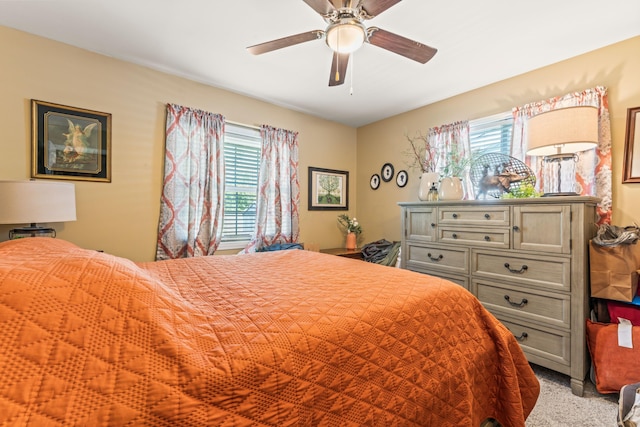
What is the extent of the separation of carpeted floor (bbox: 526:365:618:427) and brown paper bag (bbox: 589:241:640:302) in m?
0.67

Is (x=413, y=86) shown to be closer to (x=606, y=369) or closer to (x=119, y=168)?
(x=606, y=369)

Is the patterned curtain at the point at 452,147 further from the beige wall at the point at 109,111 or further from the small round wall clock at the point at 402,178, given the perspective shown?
the beige wall at the point at 109,111

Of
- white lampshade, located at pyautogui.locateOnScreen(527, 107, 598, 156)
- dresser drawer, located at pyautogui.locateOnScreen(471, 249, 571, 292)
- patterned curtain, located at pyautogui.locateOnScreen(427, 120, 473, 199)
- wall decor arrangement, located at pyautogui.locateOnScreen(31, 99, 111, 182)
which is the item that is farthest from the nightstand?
wall decor arrangement, located at pyautogui.locateOnScreen(31, 99, 111, 182)

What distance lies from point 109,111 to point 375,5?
245 cm

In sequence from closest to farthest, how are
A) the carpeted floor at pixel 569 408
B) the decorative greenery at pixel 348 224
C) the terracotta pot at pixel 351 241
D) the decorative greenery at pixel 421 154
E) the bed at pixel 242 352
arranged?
the bed at pixel 242 352, the carpeted floor at pixel 569 408, the decorative greenery at pixel 421 154, the terracotta pot at pixel 351 241, the decorative greenery at pixel 348 224

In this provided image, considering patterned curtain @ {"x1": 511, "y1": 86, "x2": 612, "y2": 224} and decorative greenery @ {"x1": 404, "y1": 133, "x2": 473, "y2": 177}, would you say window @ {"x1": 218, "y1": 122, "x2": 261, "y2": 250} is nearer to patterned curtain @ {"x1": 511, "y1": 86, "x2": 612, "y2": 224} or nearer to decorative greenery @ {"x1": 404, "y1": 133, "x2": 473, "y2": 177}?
decorative greenery @ {"x1": 404, "y1": 133, "x2": 473, "y2": 177}

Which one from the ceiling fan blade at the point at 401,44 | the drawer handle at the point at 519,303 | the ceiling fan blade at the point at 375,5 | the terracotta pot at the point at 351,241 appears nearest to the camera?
the ceiling fan blade at the point at 375,5

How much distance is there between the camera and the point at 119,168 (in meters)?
2.57

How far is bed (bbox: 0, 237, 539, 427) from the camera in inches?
20.4

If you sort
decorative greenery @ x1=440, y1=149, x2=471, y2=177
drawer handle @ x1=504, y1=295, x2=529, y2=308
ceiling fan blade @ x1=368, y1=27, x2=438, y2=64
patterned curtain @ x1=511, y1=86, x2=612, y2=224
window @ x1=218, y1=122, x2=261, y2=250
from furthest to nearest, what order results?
window @ x1=218, y1=122, x2=261, y2=250 → decorative greenery @ x1=440, y1=149, x2=471, y2=177 → patterned curtain @ x1=511, y1=86, x2=612, y2=224 → drawer handle @ x1=504, y1=295, x2=529, y2=308 → ceiling fan blade @ x1=368, y1=27, x2=438, y2=64

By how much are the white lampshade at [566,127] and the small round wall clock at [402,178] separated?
167 centimetres

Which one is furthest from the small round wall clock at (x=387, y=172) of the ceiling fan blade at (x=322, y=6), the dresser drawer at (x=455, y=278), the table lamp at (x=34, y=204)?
the table lamp at (x=34, y=204)

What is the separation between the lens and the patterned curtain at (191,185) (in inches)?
109

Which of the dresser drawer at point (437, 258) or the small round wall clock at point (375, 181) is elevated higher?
the small round wall clock at point (375, 181)
